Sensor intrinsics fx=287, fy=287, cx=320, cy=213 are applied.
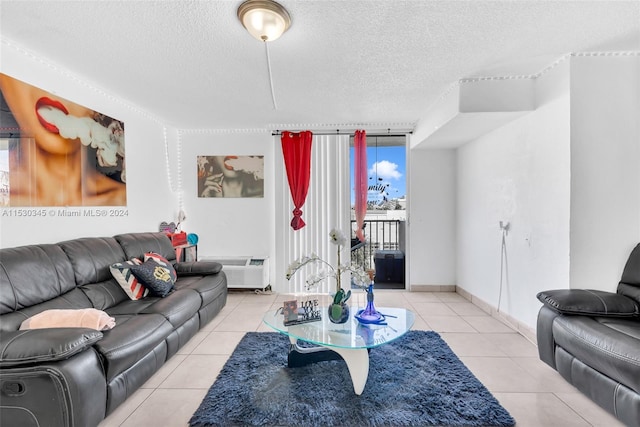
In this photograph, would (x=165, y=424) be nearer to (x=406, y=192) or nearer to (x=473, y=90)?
(x=473, y=90)

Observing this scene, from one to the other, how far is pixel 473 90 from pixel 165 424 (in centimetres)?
359

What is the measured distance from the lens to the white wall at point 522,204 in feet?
7.97

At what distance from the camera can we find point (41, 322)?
1.74 metres

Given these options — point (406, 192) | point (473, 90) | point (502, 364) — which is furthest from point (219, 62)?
point (502, 364)

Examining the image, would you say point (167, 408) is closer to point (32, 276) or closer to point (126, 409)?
point (126, 409)

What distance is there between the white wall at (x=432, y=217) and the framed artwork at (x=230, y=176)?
240 cm

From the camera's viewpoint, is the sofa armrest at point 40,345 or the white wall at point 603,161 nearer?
the sofa armrest at point 40,345

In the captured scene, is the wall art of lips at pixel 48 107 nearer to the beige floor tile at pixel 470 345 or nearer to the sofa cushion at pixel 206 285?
the sofa cushion at pixel 206 285

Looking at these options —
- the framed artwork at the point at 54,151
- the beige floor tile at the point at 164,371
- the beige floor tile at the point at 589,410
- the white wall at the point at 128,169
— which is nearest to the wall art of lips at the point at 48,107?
the framed artwork at the point at 54,151

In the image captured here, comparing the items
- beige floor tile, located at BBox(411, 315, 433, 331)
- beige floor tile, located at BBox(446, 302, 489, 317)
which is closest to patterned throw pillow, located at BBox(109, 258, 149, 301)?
beige floor tile, located at BBox(411, 315, 433, 331)

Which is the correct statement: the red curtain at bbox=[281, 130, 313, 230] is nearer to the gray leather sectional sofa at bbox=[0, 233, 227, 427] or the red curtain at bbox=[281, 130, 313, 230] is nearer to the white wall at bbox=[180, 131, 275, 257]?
the white wall at bbox=[180, 131, 275, 257]

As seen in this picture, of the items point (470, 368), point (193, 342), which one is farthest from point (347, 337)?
point (193, 342)

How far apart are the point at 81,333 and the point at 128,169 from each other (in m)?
2.43

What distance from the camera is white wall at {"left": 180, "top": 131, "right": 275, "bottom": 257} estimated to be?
4.53 m
